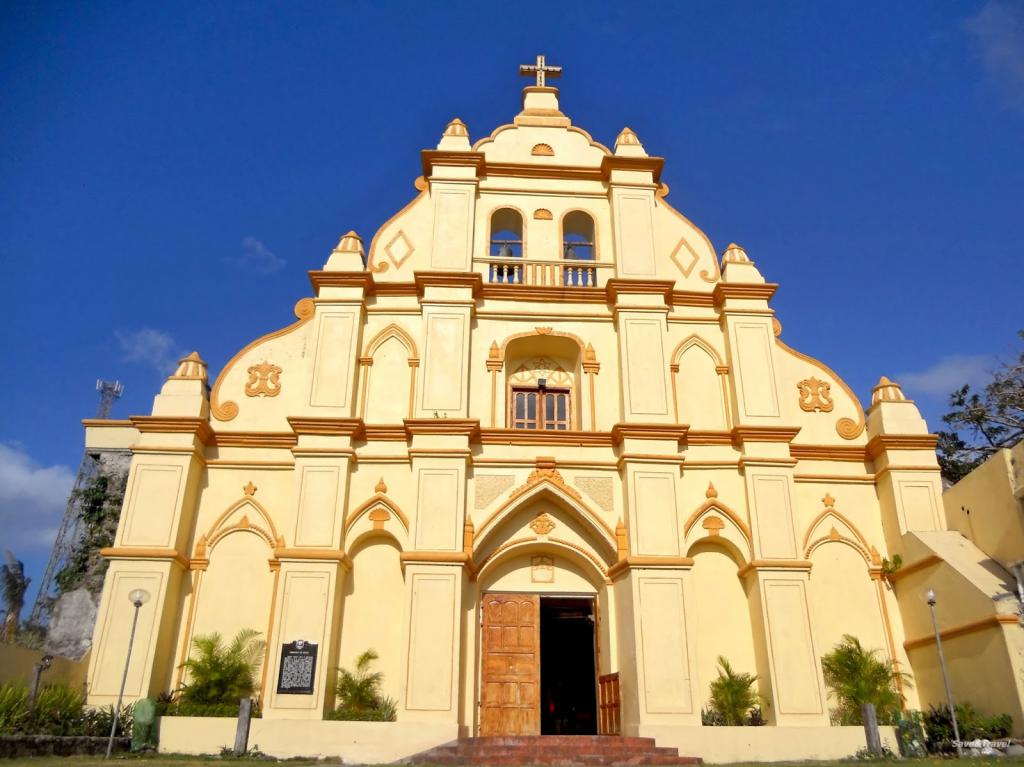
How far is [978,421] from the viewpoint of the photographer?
23.9 m

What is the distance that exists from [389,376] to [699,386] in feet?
21.5

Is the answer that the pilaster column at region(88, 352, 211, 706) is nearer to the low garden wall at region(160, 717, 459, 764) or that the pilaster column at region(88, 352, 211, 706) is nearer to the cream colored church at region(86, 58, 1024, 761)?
the cream colored church at region(86, 58, 1024, 761)

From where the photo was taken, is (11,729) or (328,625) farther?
(328,625)

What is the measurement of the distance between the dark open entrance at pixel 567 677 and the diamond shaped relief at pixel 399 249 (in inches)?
328

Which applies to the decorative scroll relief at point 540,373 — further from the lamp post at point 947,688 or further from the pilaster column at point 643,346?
the lamp post at point 947,688

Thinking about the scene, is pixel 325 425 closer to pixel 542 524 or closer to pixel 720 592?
pixel 542 524

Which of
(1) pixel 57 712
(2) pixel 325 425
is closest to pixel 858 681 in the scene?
(2) pixel 325 425

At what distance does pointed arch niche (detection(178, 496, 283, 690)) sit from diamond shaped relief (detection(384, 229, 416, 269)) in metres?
6.08

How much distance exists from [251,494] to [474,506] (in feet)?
14.6

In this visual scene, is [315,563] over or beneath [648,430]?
beneath

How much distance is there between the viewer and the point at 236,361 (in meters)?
17.4

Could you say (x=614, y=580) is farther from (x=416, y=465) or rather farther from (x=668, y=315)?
(x=668, y=315)

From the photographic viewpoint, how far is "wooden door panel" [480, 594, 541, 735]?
14641mm

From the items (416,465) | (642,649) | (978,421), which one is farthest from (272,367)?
(978,421)
